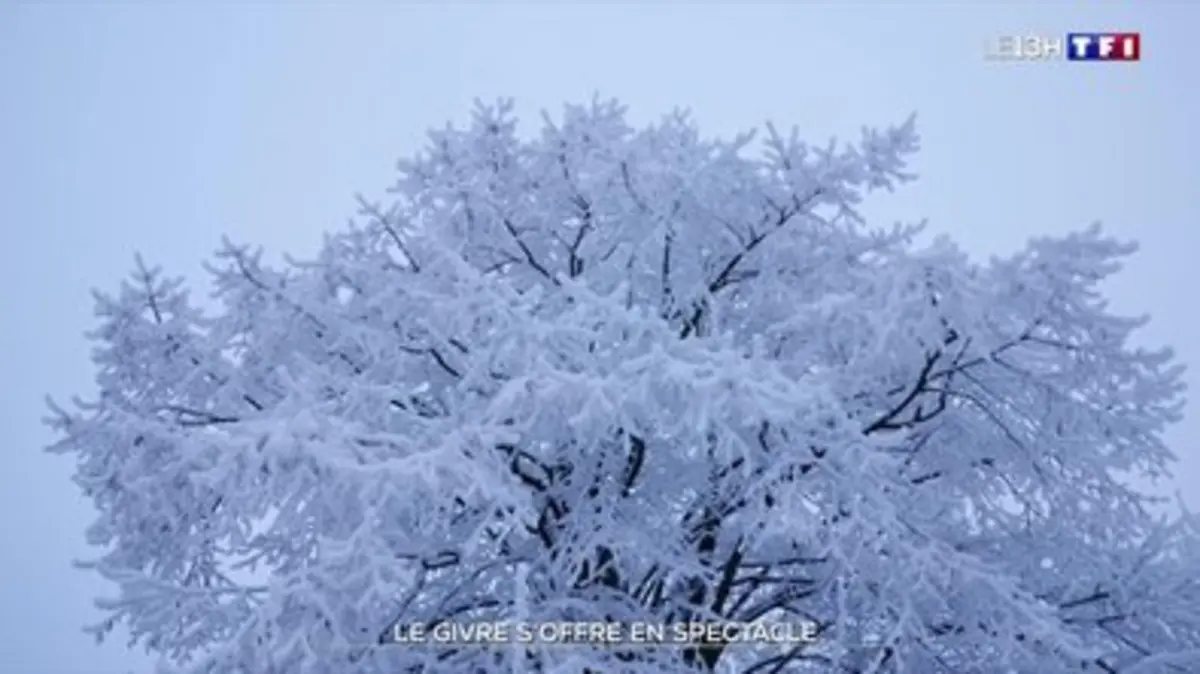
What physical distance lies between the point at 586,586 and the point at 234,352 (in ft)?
9.64

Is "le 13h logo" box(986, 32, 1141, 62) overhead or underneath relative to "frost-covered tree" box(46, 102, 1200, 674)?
overhead

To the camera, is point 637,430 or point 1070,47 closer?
point 637,430

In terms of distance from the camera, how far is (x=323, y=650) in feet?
17.0

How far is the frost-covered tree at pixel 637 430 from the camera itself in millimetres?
5609

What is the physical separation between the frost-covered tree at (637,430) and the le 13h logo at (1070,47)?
7.25m

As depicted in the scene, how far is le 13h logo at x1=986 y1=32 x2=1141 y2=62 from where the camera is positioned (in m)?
14.1

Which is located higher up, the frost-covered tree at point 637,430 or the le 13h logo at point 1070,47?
the le 13h logo at point 1070,47

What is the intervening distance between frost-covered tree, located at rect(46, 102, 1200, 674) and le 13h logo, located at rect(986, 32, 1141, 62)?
23.8ft

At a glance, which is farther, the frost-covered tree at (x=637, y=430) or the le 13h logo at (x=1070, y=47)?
the le 13h logo at (x=1070, y=47)

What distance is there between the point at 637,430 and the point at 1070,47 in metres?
12.0

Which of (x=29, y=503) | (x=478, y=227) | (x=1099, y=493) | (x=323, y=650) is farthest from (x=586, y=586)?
(x=29, y=503)

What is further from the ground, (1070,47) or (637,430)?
(1070,47)

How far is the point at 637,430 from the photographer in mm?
5770

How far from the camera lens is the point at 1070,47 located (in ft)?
49.3
